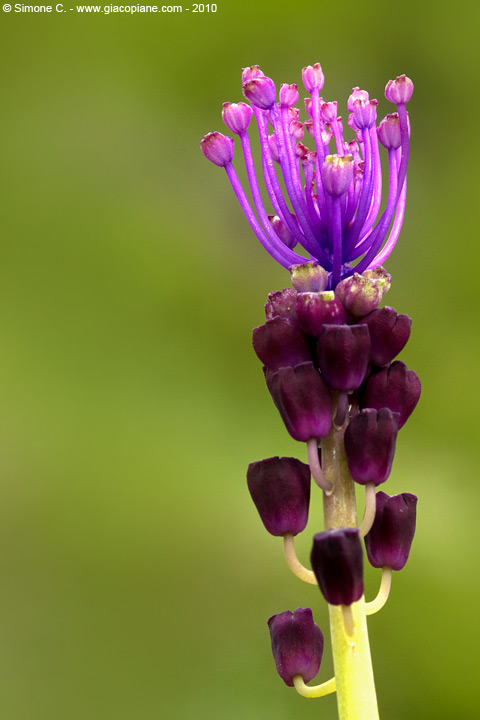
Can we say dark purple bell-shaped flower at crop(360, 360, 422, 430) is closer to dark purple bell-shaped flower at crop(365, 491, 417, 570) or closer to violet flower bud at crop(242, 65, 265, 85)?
dark purple bell-shaped flower at crop(365, 491, 417, 570)

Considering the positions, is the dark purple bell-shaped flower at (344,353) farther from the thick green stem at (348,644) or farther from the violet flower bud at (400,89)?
the violet flower bud at (400,89)

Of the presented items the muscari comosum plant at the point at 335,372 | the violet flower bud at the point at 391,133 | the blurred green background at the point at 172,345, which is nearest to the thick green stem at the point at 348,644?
the muscari comosum plant at the point at 335,372

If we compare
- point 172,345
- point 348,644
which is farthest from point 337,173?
point 172,345

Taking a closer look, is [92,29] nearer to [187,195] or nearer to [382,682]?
[187,195]

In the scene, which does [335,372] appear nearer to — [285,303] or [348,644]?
[285,303]

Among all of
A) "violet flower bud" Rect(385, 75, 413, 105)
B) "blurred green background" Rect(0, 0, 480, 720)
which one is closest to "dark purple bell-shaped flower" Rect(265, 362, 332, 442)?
"violet flower bud" Rect(385, 75, 413, 105)
